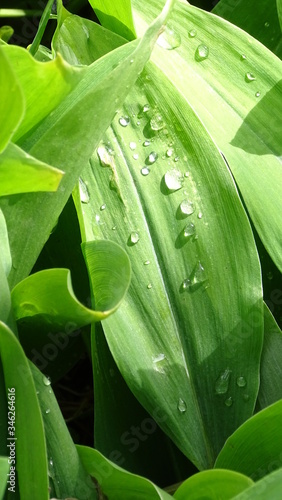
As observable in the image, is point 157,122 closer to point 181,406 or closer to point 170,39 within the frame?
point 170,39

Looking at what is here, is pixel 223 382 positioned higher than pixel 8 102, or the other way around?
pixel 8 102

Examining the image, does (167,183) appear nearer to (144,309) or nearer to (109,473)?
(144,309)

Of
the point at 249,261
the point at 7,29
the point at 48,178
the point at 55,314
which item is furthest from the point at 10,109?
the point at 7,29

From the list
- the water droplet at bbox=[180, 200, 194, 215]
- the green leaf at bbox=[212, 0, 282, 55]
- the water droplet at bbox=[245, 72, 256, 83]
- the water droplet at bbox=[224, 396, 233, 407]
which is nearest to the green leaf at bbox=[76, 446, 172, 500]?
the water droplet at bbox=[224, 396, 233, 407]

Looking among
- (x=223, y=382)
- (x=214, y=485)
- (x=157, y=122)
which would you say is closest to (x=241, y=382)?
(x=223, y=382)

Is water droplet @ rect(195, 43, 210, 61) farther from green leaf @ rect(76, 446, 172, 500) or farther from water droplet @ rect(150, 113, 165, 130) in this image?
green leaf @ rect(76, 446, 172, 500)

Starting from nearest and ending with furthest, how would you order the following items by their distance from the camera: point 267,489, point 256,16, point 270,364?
point 267,489 < point 270,364 < point 256,16
